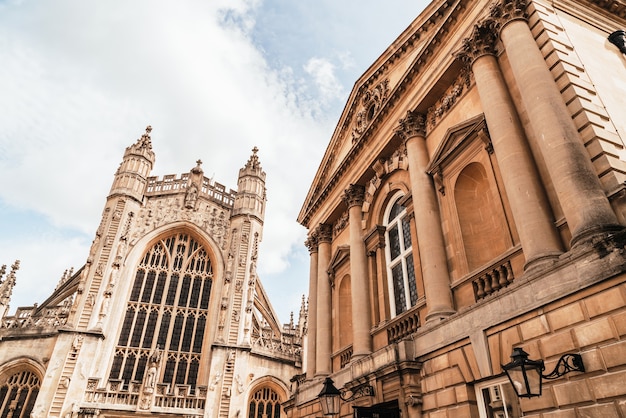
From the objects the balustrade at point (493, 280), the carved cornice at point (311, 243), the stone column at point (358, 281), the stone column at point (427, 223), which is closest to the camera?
the balustrade at point (493, 280)

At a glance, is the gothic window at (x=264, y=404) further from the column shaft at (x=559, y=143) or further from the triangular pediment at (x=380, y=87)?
the column shaft at (x=559, y=143)

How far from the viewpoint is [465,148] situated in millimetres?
9625

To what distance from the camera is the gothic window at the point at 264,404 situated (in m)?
25.9

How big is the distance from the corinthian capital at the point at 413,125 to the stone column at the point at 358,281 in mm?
3338

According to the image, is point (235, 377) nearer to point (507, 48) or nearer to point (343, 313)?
point (343, 313)

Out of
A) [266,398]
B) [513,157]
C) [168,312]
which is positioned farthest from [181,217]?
[513,157]

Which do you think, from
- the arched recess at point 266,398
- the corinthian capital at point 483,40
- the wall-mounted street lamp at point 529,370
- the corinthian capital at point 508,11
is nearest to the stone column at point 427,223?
the corinthian capital at point 483,40

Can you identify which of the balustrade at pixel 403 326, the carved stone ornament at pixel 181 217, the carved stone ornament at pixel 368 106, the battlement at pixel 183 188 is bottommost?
the balustrade at pixel 403 326

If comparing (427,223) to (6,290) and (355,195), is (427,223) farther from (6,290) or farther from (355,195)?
(6,290)

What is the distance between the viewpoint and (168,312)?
90.8 ft

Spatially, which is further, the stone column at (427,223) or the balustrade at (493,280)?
the stone column at (427,223)

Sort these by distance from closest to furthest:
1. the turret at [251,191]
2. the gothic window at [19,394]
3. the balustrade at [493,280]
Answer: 1. the balustrade at [493,280]
2. the gothic window at [19,394]
3. the turret at [251,191]

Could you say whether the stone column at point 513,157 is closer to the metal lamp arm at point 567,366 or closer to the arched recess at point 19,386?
the metal lamp arm at point 567,366

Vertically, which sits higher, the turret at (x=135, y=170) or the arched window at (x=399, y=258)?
the turret at (x=135, y=170)
